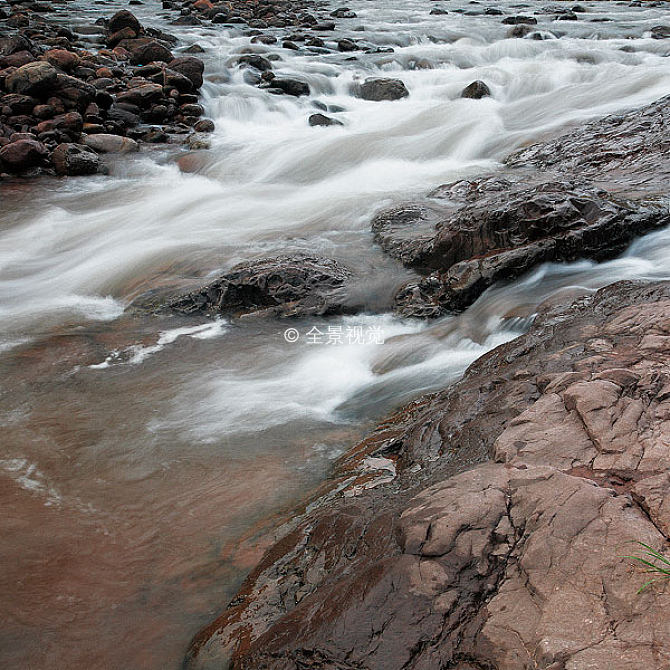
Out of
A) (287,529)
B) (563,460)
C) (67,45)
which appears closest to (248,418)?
(287,529)

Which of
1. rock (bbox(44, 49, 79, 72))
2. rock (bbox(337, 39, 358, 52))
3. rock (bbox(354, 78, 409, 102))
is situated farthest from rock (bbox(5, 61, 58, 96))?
rock (bbox(337, 39, 358, 52))

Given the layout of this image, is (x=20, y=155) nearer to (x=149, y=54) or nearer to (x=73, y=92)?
(x=73, y=92)

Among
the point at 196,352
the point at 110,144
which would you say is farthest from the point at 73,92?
the point at 196,352

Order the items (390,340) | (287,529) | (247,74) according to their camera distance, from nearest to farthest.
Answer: (287,529)
(390,340)
(247,74)

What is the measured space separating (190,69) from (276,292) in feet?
33.0

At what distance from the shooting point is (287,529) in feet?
11.7

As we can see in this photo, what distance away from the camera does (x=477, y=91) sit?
43.1 ft

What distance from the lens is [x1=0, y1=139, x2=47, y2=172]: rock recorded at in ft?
36.4

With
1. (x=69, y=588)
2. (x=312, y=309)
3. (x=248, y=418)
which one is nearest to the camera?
(x=69, y=588)

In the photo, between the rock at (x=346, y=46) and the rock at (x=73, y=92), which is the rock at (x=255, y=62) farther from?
the rock at (x=73, y=92)

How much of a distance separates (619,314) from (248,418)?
8.77 ft

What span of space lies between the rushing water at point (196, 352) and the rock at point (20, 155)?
643 millimetres

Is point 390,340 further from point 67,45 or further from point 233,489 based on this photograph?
point 67,45

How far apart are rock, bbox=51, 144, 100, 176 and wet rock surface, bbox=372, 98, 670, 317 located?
607 cm
